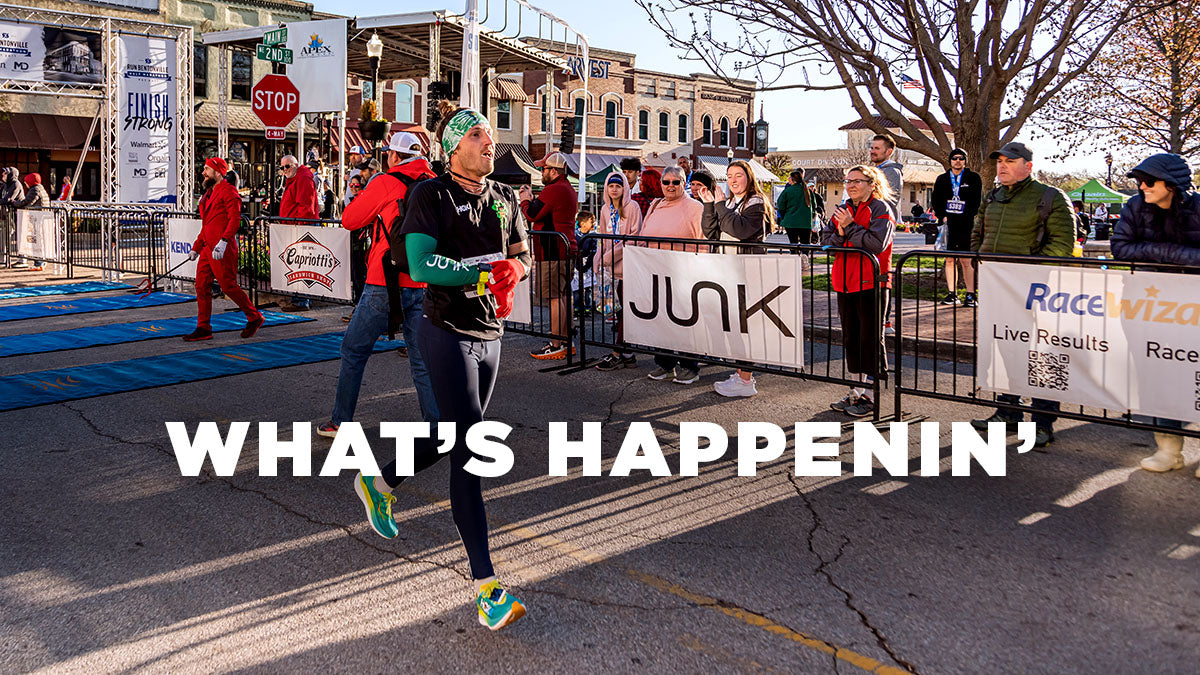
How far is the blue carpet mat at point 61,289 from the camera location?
15.8 metres

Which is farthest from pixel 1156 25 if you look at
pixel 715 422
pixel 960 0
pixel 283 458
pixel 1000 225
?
pixel 283 458

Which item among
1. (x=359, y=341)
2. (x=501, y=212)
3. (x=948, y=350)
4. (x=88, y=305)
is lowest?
(x=948, y=350)

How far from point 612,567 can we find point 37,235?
18.6 m

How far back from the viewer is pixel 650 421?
7.62 metres

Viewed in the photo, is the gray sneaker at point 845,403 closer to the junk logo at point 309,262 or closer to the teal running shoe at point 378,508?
the teal running shoe at point 378,508

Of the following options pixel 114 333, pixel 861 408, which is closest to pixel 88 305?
pixel 114 333

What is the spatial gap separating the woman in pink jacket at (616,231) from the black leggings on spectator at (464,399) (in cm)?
525

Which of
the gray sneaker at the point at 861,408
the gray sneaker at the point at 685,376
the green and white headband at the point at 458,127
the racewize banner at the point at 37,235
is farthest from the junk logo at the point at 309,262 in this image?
the racewize banner at the point at 37,235

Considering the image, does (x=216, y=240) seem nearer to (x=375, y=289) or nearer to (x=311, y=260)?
(x=311, y=260)

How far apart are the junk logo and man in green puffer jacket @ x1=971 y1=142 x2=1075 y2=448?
7.51 m

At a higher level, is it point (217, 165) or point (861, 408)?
point (217, 165)

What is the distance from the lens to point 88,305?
1445cm

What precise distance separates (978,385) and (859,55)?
31.9 feet

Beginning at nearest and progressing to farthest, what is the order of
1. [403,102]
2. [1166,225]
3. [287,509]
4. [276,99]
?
[287,509] → [1166,225] → [276,99] → [403,102]
